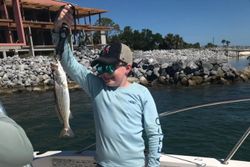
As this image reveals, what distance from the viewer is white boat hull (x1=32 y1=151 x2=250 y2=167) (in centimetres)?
319

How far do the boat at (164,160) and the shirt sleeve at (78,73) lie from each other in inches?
35.4

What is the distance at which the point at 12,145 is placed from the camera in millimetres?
1062

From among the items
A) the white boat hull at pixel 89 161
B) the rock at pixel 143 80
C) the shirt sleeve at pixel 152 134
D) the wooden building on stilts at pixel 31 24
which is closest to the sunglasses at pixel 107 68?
the shirt sleeve at pixel 152 134

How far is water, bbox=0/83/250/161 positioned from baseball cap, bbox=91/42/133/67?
2.84m

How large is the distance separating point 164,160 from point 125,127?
1.09 meters

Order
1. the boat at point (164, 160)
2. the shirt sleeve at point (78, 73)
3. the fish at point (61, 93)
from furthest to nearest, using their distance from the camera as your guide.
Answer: the boat at point (164, 160)
the fish at point (61, 93)
the shirt sleeve at point (78, 73)

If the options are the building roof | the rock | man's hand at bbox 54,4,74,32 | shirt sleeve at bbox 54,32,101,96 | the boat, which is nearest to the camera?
man's hand at bbox 54,4,74,32

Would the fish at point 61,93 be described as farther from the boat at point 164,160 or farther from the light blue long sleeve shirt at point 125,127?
the boat at point 164,160

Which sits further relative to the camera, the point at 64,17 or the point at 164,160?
the point at 164,160

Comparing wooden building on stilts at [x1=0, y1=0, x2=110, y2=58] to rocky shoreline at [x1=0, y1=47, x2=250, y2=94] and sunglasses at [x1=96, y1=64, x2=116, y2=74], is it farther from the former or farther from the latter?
sunglasses at [x1=96, y1=64, x2=116, y2=74]

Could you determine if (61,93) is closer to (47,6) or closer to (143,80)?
(143,80)

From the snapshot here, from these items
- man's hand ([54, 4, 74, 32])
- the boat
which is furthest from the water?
man's hand ([54, 4, 74, 32])

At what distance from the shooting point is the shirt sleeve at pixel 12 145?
1047mm

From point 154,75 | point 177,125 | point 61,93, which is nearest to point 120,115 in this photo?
point 61,93
